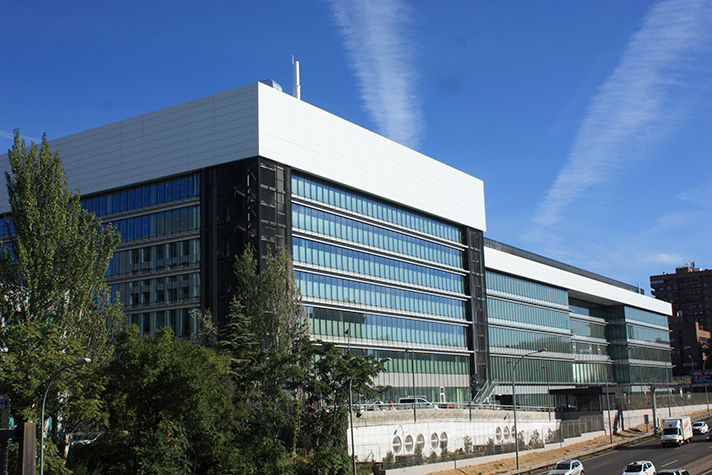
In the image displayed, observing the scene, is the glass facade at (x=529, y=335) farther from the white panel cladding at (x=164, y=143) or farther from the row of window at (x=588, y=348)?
the white panel cladding at (x=164, y=143)

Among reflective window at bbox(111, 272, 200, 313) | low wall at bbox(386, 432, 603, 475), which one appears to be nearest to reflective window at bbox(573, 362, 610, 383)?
low wall at bbox(386, 432, 603, 475)

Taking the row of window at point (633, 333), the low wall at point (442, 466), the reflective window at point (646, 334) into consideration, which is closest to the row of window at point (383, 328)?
the low wall at point (442, 466)

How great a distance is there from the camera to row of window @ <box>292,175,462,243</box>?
73969 mm

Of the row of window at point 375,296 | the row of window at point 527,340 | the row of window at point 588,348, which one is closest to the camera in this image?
the row of window at point 375,296

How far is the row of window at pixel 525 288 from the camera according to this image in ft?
351

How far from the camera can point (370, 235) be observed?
82.4 meters

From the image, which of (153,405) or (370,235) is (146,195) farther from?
(153,405)

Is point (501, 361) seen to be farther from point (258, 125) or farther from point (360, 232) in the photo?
point (258, 125)

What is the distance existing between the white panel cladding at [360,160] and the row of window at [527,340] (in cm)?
1616

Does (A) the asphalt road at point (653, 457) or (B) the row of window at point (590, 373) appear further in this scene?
(B) the row of window at point (590, 373)

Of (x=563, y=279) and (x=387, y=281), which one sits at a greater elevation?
(x=563, y=279)

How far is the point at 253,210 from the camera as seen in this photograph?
6781 cm

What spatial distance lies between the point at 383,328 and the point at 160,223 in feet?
90.1

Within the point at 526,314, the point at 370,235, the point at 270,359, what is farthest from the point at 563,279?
the point at 270,359
